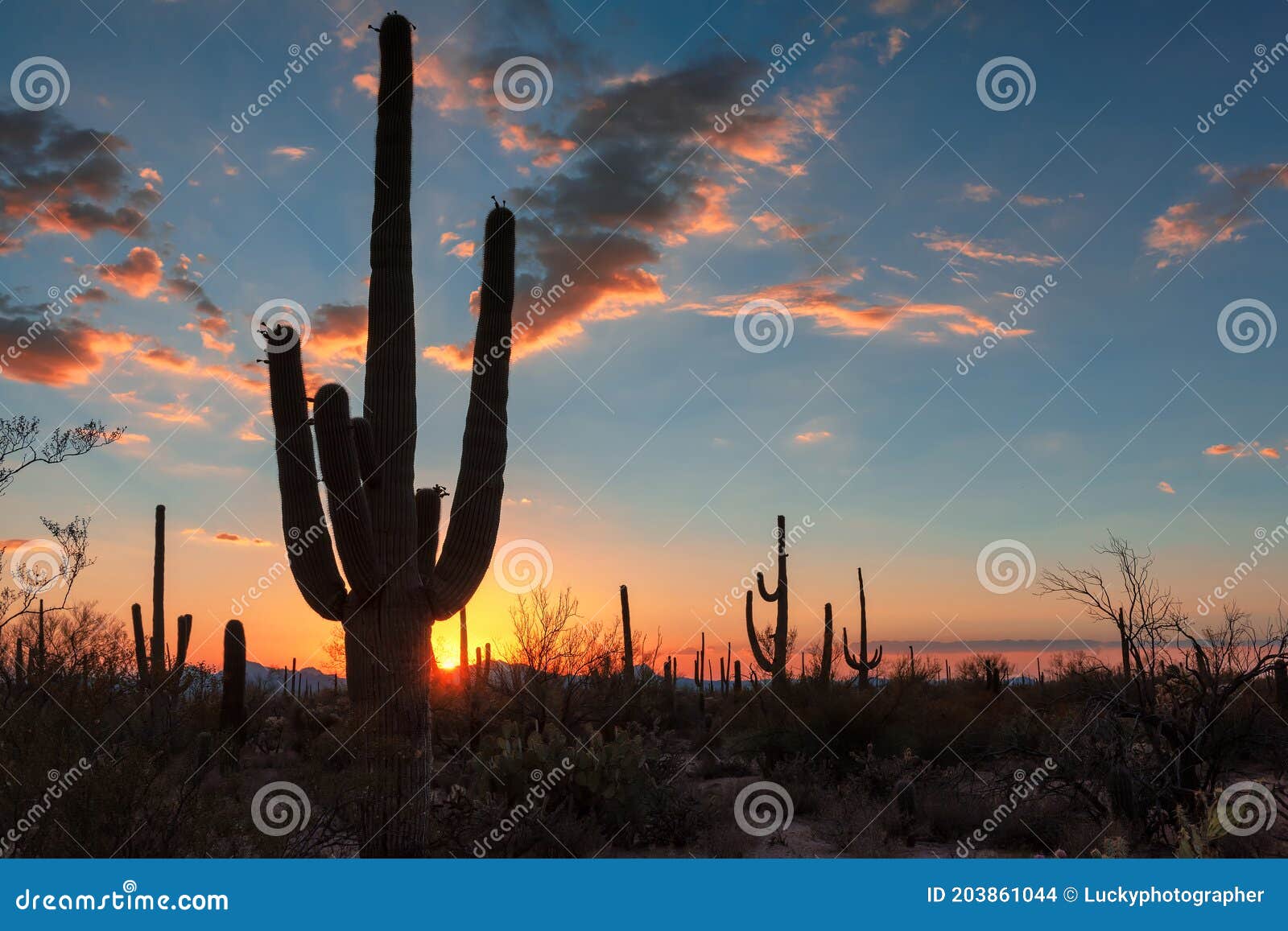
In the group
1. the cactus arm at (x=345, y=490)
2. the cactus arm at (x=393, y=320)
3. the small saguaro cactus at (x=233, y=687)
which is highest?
the cactus arm at (x=393, y=320)

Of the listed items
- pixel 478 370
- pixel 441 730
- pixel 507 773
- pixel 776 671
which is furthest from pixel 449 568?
pixel 776 671

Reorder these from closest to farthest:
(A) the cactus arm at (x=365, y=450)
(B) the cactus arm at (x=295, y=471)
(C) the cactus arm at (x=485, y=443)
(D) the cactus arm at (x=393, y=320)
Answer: (B) the cactus arm at (x=295, y=471) < (A) the cactus arm at (x=365, y=450) < (D) the cactus arm at (x=393, y=320) < (C) the cactus arm at (x=485, y=443)

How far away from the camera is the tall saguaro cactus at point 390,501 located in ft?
28.9

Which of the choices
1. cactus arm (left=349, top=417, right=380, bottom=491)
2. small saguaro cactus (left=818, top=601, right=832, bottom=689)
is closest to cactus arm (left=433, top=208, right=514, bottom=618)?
cactus arm (left=349, top=417, right=380, bottom=491)

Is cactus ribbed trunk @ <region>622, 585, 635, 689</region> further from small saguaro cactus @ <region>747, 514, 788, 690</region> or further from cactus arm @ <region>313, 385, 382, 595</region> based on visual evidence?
cactus arm @ <region>313, 385, 382, 595</region>

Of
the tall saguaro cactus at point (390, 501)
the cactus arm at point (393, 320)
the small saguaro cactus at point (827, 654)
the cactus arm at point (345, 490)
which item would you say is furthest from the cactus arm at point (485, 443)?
the small saguaro cactus at point (827, 654)

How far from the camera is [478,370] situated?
10.3m

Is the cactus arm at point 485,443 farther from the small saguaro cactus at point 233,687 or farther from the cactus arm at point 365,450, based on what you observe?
the small saguaro cactus at point 233,687

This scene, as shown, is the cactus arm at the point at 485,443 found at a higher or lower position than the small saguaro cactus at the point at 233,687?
higher

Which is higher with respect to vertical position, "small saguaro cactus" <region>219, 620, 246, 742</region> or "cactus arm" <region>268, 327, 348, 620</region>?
"cactus arm" <region>268, 327, 348, 620</region>

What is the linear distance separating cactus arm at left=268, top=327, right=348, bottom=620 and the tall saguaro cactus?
0.5 inches

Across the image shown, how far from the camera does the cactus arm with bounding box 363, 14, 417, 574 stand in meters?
9.36

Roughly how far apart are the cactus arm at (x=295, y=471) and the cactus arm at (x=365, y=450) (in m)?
0.44

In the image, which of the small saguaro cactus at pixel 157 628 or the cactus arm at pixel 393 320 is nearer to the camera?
the cactus arm at pixel 393 320
